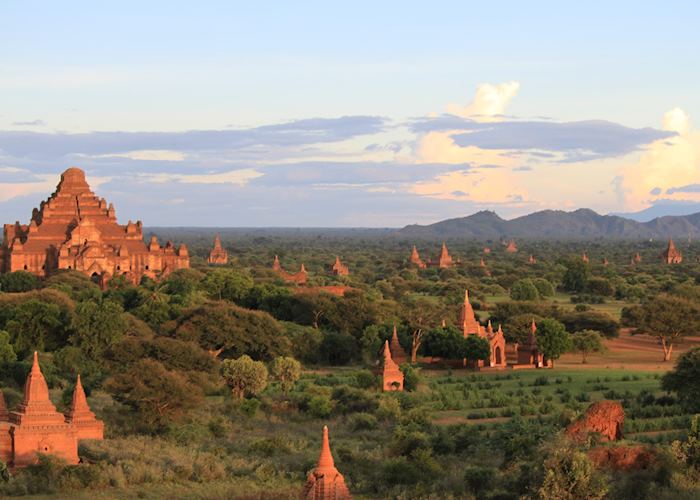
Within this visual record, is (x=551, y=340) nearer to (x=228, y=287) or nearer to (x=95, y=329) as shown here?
(x=95, y=329)

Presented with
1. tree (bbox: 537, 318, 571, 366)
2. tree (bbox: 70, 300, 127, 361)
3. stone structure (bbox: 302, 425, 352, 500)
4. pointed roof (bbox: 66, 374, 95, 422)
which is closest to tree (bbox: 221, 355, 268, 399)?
tree (bbox: 70, 300, 127, 361)

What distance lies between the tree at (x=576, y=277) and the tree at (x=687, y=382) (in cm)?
6124

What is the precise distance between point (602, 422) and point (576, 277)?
72315mm

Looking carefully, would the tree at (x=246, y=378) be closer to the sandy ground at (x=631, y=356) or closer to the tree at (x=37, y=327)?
the tree at (x=37, y=327)

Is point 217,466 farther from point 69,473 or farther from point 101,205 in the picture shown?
point 101,205

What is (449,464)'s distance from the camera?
28969mm

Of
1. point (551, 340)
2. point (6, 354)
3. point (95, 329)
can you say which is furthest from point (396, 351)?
point (6, 354)

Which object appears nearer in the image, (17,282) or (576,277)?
(17,282)

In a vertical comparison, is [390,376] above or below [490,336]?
below

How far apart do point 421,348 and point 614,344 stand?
43.8 feet

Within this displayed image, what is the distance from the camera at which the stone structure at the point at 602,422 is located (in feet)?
97.8

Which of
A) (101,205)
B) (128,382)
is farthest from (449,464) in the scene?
(101,205)

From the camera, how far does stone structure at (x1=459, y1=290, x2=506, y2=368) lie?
49.2 metres

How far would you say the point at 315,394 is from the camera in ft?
128
